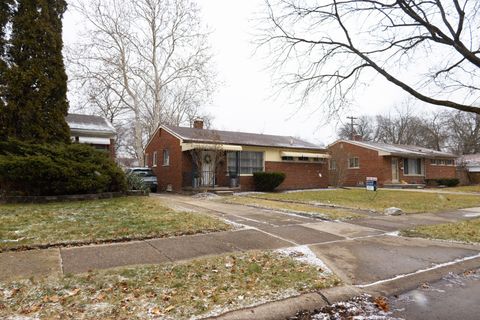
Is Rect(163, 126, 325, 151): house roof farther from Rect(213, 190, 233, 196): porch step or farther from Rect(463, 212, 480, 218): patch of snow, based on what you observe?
Rect(463, 212, 480, 218): patch of snow

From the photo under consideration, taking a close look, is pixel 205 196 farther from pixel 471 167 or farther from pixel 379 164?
pixel 471 167

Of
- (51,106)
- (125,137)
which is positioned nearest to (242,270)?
(51,106)

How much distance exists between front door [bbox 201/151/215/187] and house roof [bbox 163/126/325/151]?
0.86m

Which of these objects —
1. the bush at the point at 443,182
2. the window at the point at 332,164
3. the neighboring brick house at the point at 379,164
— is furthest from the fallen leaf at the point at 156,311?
the bush at the point at 443,182

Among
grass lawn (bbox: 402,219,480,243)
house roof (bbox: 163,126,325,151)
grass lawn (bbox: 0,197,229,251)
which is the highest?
house roof (bbox: 163,126,325,151)

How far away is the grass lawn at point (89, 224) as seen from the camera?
6.70 metres

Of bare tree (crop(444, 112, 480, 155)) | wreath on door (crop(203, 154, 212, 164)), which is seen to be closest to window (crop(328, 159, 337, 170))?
wreath on door (crop(203, 154, 212, 164))

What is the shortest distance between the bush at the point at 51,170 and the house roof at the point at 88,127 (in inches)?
222

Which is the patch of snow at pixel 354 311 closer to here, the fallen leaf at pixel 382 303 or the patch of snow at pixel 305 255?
the fallen leaf at pixel 382 303

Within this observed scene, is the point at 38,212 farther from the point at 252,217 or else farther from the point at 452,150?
the point at 452,150

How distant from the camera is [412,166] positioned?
1276 inches

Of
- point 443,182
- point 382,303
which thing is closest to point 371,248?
point 382,303

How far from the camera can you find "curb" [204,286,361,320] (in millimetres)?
3857

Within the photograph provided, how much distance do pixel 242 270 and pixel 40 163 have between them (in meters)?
9.27
